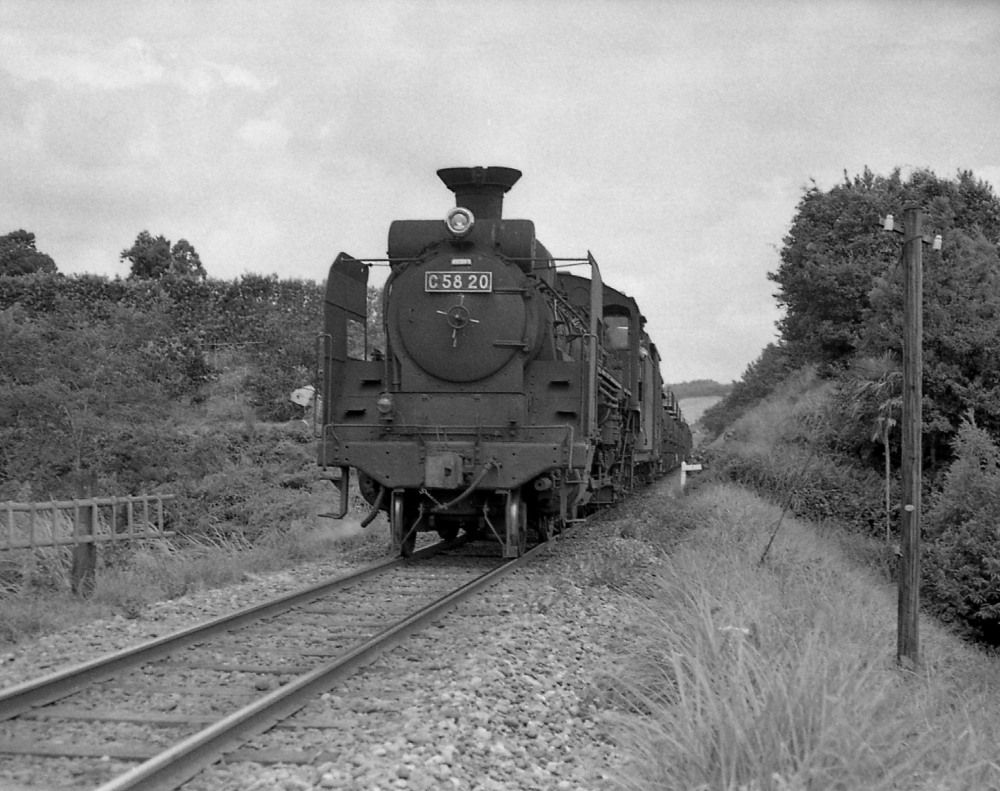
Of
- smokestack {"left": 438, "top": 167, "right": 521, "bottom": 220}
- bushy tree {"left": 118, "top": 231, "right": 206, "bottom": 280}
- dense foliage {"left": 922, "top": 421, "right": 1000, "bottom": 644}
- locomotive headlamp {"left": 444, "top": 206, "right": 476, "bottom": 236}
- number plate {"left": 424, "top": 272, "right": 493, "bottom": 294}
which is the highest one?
bushy tree {"left": 118, "top": 231, "right": 206, "bottom": 280}

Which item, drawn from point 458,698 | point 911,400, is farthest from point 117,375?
point 458,698

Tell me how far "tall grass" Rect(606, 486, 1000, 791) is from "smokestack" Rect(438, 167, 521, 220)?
4.41 m

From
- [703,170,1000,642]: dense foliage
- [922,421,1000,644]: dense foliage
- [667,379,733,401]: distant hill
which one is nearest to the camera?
[922,421,1000,644]: dense foliage

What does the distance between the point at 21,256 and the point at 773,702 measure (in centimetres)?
3992

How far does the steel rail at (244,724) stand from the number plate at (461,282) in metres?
4.27

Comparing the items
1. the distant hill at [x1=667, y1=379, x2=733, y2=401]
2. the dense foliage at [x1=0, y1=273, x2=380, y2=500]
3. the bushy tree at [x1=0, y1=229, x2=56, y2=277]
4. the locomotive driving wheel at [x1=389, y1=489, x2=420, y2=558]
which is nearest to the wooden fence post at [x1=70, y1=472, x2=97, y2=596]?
the locomotive driving wheel at [x1=389, y1=489, x2=420, y2=558]

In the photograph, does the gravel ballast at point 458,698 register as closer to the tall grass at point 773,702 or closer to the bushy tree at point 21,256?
the tall grass at point 773,702

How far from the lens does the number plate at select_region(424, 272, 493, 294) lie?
1055cm

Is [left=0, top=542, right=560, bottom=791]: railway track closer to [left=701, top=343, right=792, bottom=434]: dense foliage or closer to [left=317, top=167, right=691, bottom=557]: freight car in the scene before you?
[left=317, top=167, right=691, bottom=557]: freight car

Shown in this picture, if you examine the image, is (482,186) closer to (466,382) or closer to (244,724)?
(466,382)

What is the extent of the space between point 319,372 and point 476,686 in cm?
604

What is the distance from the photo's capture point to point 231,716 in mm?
4797

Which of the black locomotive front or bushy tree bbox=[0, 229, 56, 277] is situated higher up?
bushy tree bbox=[0, 229, 56, 277]

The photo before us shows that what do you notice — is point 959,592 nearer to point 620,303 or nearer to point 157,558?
point 620,303
